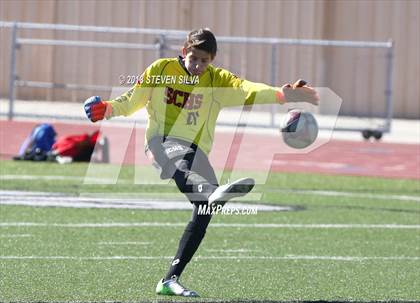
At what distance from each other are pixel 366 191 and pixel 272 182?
121 cm

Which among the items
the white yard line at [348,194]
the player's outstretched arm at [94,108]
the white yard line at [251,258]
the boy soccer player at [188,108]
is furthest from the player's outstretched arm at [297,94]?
the white yard line at [348,194]

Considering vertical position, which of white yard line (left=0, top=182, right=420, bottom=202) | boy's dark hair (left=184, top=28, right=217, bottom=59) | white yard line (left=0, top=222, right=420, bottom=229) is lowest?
white yard line (left=0, top=182, right=420, bottom=202)

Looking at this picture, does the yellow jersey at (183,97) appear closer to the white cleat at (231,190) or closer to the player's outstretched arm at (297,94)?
the player's outstretched arm at (297,94)

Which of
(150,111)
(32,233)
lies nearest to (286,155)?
(32,233)

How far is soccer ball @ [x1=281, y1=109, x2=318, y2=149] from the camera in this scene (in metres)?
9.03

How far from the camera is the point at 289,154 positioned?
19281 millimetres

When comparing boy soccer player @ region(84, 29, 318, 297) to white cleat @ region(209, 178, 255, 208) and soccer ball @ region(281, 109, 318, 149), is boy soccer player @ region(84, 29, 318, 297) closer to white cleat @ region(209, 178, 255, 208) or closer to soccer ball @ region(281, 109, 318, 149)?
white cleat @ region(209, 178, 255, 208)

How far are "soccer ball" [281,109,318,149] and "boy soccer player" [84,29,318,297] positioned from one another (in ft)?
1.74

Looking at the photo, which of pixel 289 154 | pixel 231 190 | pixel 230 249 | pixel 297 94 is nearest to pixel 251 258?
pixel 230 249

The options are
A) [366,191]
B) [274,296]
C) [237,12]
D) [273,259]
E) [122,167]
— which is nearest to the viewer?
[274,296]

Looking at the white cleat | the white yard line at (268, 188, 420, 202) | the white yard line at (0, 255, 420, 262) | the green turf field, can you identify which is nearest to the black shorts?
the white cleat

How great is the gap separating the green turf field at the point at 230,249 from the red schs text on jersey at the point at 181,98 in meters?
1.20

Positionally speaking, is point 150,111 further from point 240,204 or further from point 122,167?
point 122,167

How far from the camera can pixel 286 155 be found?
62.8 ft
